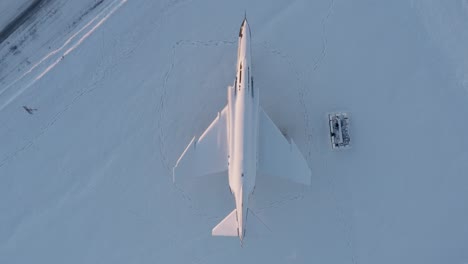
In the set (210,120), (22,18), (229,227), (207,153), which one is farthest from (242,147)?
(22,18)

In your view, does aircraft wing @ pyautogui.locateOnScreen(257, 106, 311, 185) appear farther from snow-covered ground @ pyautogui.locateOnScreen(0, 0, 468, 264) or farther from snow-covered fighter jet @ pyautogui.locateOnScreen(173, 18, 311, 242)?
snow-covered ground @ pyautogui.locateOnScreen(0, 0, 468, 264)

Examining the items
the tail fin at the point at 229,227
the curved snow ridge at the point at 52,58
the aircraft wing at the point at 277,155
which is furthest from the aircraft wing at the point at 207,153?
the curved snow ridge at the point at 52,58

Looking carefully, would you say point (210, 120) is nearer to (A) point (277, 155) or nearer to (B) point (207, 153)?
(B) point (207, 153)

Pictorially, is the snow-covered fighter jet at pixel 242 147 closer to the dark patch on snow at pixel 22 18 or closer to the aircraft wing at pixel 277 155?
the aircraft wing at pixel 277 155

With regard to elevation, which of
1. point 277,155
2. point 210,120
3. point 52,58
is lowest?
point 277,155

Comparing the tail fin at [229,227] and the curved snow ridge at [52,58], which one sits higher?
the curved snow ridge at [52,58]

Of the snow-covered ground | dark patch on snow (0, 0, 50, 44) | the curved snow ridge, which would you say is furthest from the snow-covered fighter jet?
dark patch on snow (0, 0, 50, 44)
